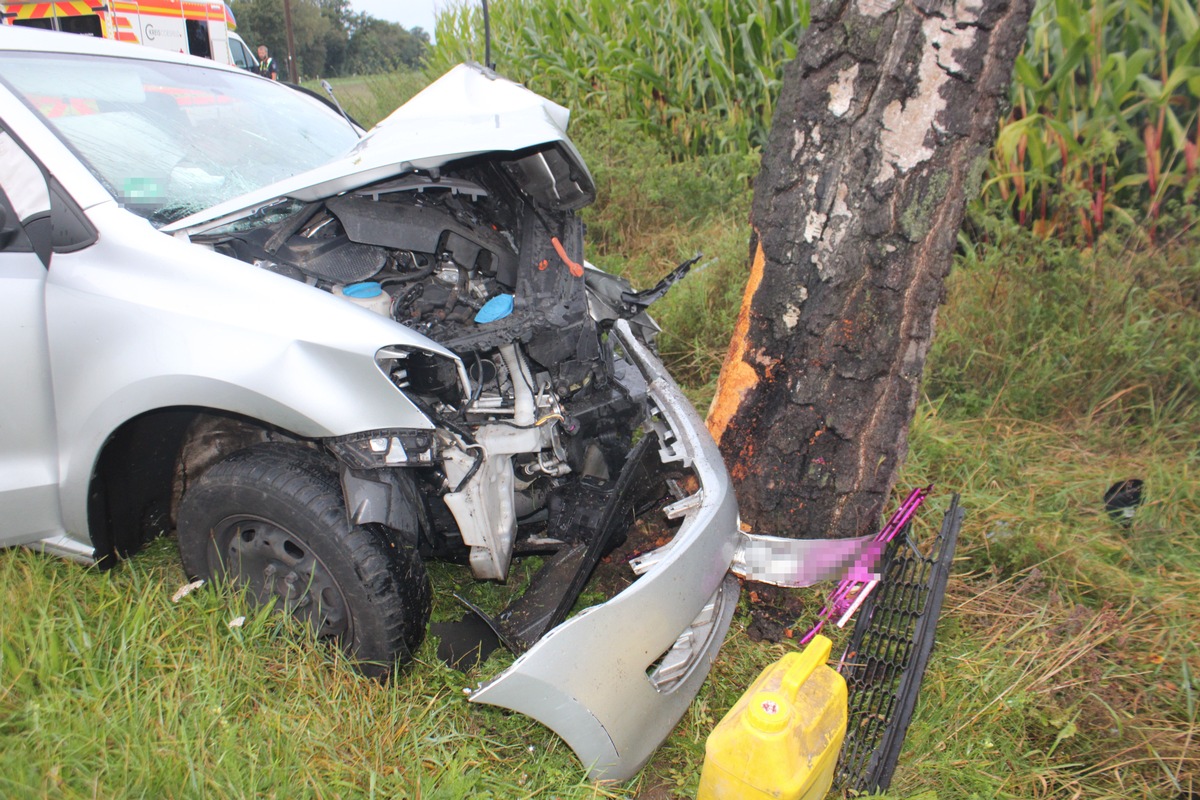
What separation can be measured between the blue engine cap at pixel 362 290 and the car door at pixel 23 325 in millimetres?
771

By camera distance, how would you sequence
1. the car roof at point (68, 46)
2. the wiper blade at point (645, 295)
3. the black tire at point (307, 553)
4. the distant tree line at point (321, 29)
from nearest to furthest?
1. the black tire at point (307, 553)
2. the car roof at point (68, 46)
3. the wiper blade at point (645, 295)
4. the distant tree line at point (321, 29)

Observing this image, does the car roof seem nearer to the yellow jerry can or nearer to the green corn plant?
the yellow jerry can

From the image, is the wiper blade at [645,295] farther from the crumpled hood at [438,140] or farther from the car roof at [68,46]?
the car roof at [68,46]

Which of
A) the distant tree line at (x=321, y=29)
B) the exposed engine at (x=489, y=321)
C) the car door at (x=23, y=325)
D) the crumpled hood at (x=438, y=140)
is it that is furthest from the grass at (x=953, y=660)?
the distant tree line at (x=321, y=29)

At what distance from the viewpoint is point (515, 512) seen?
2.48 meters

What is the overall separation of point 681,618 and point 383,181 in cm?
146

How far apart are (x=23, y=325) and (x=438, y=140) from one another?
4.01 feet

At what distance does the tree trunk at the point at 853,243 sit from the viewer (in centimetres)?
211

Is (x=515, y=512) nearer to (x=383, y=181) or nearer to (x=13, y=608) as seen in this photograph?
(x=383, y=181)

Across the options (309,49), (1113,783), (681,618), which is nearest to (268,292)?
(681,618)

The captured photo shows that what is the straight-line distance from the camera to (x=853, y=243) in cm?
227

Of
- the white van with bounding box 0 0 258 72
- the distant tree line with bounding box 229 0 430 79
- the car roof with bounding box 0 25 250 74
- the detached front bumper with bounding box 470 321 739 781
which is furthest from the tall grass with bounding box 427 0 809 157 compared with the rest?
the distant tree line with bounding box 229 0 430 79

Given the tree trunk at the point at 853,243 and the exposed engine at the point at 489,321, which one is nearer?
the tree trunk at the point at 853,243

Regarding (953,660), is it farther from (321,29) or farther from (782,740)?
(321,29)
